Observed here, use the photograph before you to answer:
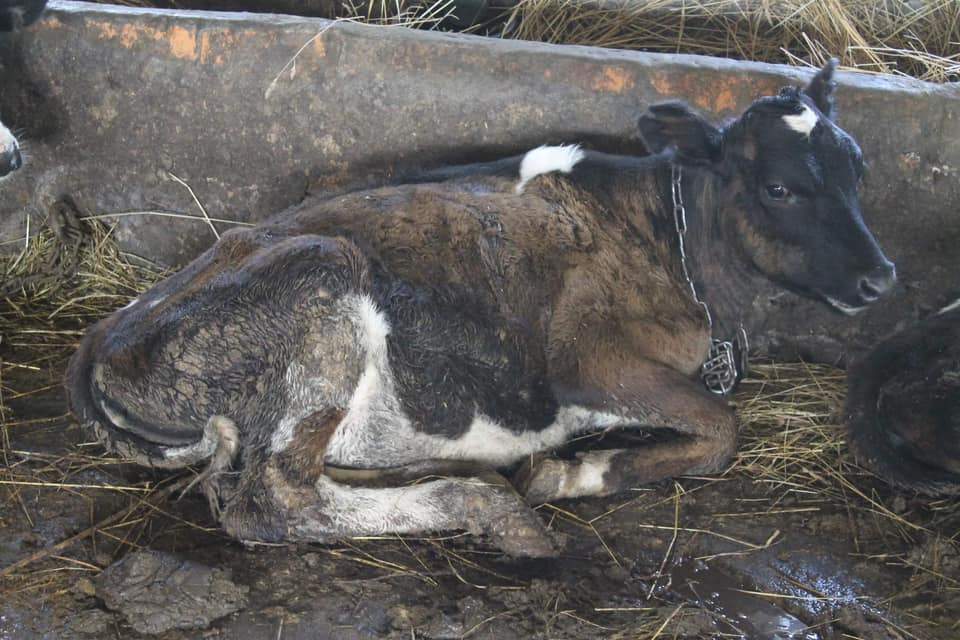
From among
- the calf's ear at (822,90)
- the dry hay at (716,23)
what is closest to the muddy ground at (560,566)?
the calf's ear at (822,90)

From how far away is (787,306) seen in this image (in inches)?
186

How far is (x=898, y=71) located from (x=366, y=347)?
3317mm

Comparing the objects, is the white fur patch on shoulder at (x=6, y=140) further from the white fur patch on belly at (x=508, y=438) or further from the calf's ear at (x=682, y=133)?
the calf's ear at (x=682, y=133)

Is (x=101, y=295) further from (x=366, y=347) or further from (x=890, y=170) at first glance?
(x=890, y=170)

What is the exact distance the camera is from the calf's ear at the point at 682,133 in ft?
12.6

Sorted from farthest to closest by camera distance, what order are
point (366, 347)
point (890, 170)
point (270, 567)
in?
1. point (890, 170)
2. point (366, 347)
3. point (270, 567)

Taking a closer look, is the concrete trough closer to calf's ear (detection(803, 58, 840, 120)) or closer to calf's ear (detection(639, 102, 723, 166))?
calf's ear (detection(803, 58, 840, 120))

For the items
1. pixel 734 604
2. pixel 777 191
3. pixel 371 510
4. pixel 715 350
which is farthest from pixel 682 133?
pixel 371 510

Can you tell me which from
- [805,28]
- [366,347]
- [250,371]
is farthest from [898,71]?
[250,371]

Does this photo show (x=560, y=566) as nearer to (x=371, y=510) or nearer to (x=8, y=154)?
(x=371, y=510)

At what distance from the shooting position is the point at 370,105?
4484mm

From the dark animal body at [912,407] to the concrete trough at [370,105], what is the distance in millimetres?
529

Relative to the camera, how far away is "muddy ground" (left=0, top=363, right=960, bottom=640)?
3172 millimetres

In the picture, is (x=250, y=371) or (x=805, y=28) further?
(x=805, y=28)
